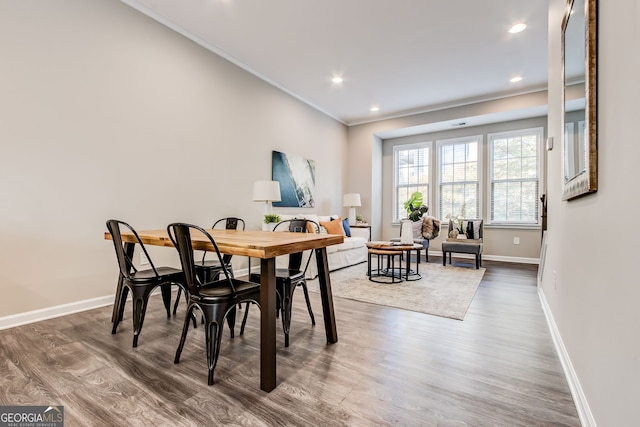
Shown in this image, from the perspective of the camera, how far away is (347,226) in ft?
20.0

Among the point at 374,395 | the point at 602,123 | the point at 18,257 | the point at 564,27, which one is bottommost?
the point at 374,395

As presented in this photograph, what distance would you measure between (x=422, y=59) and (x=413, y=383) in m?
4.19

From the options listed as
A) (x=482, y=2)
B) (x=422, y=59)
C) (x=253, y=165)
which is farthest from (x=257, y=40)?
(x=482, y=2)

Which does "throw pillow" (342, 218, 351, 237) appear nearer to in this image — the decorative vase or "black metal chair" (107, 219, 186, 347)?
the decorative vase

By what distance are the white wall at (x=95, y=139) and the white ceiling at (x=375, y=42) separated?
48 centimetres

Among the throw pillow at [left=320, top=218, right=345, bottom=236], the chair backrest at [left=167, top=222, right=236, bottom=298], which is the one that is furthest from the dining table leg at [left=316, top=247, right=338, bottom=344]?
the throw pillow at [left=320, top=218, right=345, bottom=236]

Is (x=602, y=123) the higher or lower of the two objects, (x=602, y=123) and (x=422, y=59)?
the lower

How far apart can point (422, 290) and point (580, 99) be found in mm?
2599

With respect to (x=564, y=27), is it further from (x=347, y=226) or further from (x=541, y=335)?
(x=347, y=226)

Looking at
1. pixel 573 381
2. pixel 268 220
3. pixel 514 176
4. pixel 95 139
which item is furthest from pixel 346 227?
pixel 573 381

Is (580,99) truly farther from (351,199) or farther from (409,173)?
(409,173)

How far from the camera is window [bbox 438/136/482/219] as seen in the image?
648cm

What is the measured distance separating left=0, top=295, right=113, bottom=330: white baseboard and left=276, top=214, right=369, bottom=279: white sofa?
203 cm

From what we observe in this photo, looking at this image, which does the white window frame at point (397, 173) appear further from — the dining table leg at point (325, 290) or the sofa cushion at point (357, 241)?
the dining table leg at point (325, 290)
